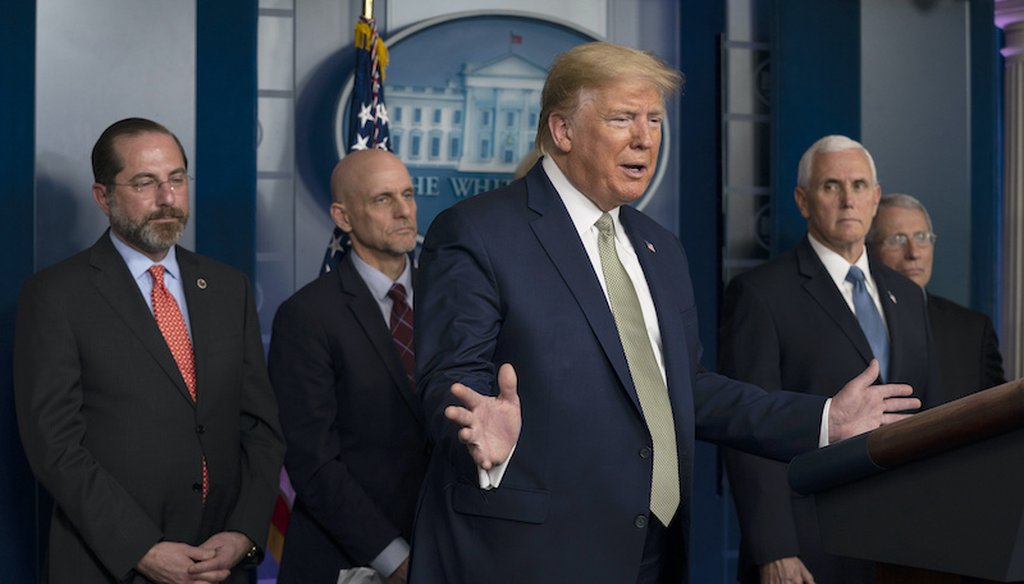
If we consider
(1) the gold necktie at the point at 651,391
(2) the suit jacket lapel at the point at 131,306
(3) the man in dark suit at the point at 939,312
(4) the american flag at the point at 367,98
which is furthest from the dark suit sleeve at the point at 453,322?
(3) the man in dark suit at the point at 939,312

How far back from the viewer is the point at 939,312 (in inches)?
168

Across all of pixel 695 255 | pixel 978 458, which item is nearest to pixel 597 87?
pixel 978 458

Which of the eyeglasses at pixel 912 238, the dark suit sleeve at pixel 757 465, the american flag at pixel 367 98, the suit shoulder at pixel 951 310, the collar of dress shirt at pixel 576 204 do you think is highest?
the american flag at pixel 367 98

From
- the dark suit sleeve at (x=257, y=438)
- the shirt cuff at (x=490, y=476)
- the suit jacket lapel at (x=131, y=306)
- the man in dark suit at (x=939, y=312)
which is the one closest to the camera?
the shirt cuff at (x=490, y=476)

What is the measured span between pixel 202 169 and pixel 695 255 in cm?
196

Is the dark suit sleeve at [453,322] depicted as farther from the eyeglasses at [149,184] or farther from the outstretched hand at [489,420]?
the eyeglasses at [149,184]

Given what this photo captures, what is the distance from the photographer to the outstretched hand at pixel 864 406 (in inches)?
89.7

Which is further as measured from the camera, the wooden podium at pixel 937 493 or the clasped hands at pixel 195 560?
the clasped hands at pixel 195 560

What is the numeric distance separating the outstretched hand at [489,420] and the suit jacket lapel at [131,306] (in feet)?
4.40

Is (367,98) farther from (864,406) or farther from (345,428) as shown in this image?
(864,406)

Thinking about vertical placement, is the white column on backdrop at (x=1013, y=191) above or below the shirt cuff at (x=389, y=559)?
above

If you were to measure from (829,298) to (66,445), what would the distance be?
195cm

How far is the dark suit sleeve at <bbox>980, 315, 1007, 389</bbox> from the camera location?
14.0 ft

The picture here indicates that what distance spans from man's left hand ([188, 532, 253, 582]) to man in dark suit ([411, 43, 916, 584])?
2.85 ft
